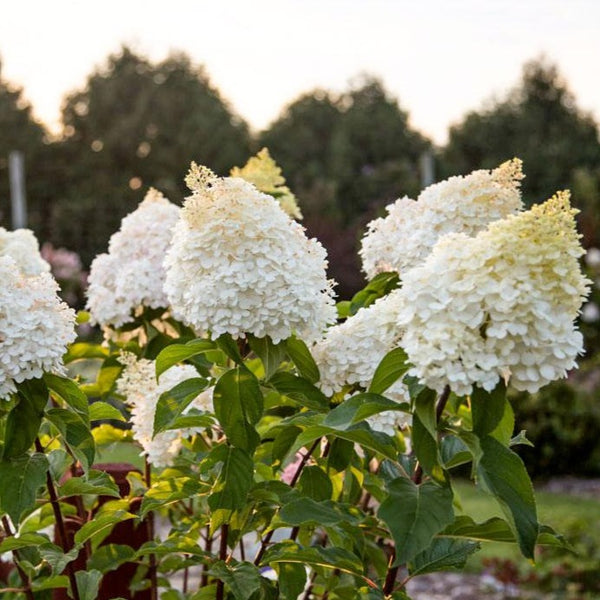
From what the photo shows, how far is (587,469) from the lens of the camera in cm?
827

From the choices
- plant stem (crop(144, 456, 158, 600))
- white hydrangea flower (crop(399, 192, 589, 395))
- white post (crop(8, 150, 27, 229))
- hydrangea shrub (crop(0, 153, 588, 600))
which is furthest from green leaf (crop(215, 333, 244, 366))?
white post (crop(8, 150, 27, 229))

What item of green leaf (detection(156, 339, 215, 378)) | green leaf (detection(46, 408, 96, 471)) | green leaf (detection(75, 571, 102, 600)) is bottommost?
green leaf (detection(75, 571, 102, 600))

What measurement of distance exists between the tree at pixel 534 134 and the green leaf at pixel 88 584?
26.6 meters

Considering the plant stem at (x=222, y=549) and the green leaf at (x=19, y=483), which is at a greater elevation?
the green leaf at (x=19, y=483)

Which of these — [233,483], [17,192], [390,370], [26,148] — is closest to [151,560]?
[233,483]

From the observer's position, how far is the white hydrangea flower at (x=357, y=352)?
1587 millimetres

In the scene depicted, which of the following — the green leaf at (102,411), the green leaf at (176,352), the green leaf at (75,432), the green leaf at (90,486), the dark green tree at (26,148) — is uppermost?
the dark green tree at (26,148)

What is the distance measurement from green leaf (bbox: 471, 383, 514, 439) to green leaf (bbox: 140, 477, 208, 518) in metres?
A: 0.53

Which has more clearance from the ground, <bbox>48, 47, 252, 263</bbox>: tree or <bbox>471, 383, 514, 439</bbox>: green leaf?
<bbox>48, 47, 252, 263</bbox>: tree

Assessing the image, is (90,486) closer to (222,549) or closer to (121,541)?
(222,549)

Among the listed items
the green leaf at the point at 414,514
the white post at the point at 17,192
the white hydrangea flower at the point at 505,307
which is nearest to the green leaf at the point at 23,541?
the green leaf at the point at 414,514

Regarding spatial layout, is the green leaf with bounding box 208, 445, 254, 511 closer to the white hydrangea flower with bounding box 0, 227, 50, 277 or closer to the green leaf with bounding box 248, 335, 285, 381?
the green leaf with bounding box 248, 335, 285, 381

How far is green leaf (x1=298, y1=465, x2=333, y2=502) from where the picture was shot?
164cm

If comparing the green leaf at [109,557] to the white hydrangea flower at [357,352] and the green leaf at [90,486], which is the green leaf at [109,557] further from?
the white hydrangea flower at [357,352]
